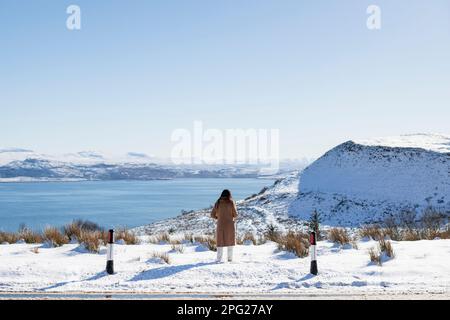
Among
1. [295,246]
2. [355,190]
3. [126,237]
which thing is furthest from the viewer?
[355,190]

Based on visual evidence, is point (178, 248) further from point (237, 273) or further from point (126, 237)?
point (237, 273)

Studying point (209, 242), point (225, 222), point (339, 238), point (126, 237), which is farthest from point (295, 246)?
point (126, 237)

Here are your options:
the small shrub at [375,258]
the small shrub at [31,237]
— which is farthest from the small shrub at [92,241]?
the small shrub at [375,258]

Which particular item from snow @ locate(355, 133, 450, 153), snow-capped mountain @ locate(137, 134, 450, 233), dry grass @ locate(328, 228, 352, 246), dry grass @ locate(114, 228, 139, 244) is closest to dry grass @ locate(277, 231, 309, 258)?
dry grass @ locate(328, 228, 352, 246)

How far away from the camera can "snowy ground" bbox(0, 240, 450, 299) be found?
8.69 meters

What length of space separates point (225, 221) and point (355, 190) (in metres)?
36.2

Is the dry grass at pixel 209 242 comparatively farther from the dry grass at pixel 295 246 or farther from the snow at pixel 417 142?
the snow at pixel 417 142

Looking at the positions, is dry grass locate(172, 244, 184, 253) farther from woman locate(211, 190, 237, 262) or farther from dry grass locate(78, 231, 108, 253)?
dry grass locate(78, 231, 108, 253)

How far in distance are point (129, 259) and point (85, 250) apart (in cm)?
181

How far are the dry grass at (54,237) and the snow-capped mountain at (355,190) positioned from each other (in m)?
19.5

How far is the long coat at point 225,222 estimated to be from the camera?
11922 millimetres

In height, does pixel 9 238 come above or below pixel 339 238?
below

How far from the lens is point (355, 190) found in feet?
152
